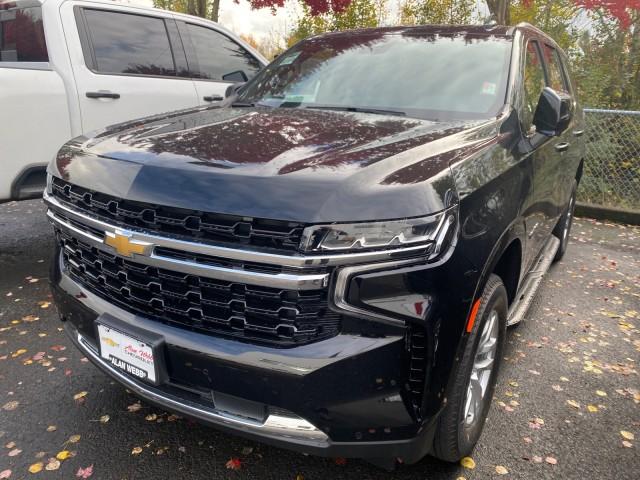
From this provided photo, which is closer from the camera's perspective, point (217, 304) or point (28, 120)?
point (217, 304)

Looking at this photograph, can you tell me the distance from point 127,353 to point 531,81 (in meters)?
2.51

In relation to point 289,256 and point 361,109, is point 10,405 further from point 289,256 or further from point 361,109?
point 361,109

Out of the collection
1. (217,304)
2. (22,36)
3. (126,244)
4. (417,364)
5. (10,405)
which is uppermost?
(22,36)

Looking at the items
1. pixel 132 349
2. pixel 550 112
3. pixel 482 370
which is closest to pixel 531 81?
pixel 550 112

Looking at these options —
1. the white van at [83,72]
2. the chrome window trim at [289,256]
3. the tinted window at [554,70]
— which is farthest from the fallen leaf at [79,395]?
the tinted window at [554,70]

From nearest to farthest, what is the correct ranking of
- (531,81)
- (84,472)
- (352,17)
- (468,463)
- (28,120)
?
1. (84,472)
2. (468,463)
3. (531,81)
4. (28,120)
5. (352,17)

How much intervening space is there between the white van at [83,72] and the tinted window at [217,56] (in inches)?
0.5

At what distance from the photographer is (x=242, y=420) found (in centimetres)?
173

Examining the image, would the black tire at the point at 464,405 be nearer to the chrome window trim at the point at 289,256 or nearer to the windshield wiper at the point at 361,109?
the chrome window trim at the point at 289,256

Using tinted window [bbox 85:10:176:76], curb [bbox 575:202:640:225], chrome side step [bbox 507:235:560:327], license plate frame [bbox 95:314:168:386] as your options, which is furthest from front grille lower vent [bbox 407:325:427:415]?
curb [bbox 575:202:640:225]

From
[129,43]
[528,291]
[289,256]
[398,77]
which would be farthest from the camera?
[129,43]

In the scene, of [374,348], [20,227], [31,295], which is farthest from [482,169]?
[20,227]

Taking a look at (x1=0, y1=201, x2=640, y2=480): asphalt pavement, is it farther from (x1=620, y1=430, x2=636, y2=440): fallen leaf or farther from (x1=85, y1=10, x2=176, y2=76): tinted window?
(x1=85, y1=10, x2=176, y2=76): tinted window

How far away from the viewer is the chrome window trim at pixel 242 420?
5.47ft
